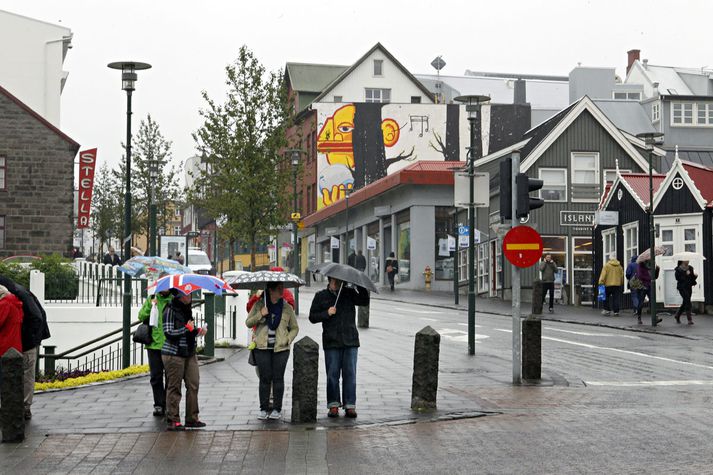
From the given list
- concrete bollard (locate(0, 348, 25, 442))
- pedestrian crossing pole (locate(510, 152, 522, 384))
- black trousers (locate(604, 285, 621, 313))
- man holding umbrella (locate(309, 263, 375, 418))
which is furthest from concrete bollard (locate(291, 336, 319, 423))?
black trousers (locate(604, 285, 621, 313))

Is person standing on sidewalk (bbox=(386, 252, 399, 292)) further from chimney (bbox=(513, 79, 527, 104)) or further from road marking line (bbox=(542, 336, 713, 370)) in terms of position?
road marking line (bbox=(542, 336, 713, 370))

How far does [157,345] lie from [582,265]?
35470mm

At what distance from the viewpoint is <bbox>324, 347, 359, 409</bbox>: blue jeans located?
12.4 meters

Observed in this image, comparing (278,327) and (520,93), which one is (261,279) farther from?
(520,93)

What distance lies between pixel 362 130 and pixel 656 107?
17.9 m

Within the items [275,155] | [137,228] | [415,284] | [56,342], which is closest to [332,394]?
[56,342]

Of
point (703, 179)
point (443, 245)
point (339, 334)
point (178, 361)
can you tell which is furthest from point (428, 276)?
point (178, 361)

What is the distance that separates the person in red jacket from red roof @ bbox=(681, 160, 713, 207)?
983 inches

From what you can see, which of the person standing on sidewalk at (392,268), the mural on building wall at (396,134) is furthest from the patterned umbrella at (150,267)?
the mural on building wall at (396,134)

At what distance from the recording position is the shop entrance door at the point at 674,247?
33.7 meters

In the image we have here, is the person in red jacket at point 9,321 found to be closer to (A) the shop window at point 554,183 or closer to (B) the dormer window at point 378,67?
(A) the shop window at point 554,183

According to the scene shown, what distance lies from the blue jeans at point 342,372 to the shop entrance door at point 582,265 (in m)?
33.6

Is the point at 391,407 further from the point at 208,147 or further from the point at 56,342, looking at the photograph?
the point at 208,147

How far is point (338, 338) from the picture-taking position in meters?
12.4
